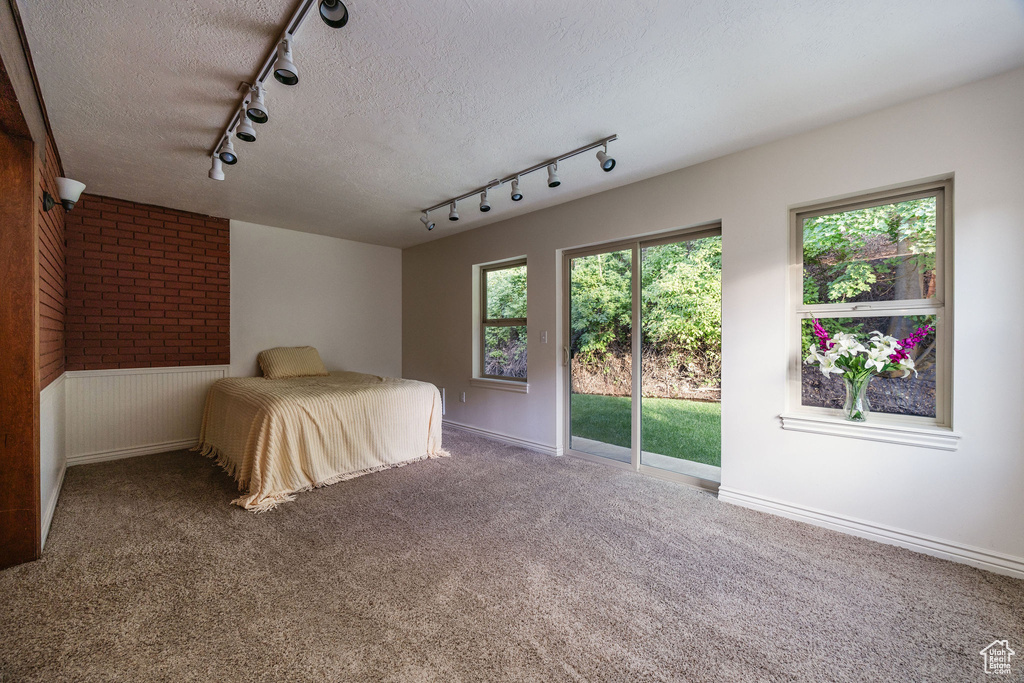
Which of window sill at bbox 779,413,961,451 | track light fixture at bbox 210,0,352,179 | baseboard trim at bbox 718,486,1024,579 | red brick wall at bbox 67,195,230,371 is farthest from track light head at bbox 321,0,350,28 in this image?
red brick wall at bbox 67,195,230,371

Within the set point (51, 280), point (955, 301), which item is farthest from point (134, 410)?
point (955, 301)

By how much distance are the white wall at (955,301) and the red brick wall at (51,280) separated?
327 centimetres

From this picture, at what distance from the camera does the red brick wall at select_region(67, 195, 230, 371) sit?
3566 millimetres

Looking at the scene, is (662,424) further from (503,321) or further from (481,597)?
(481,597)

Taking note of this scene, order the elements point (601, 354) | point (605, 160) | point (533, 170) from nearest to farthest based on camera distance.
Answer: point (605, 160) < point (533, 170) < point (601, 354)

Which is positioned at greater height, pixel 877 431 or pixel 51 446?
pixel 877 431

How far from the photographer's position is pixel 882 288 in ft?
7.73

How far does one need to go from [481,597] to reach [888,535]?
7.25ft

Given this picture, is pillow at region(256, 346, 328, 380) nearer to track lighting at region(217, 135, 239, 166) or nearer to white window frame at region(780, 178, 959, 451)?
track lighting at region(217, 135, 239, 166)

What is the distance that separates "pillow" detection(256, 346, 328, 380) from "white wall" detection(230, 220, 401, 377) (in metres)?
0.17

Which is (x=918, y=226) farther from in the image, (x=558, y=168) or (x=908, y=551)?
(x=558, y=168)

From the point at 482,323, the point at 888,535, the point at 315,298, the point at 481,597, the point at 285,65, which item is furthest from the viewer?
the point at 315,298

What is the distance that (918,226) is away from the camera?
7.45ft

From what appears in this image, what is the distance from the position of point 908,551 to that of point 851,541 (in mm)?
237
